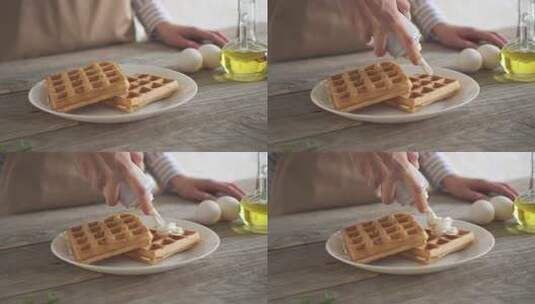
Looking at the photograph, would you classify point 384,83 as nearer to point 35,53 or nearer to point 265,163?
point 265,163

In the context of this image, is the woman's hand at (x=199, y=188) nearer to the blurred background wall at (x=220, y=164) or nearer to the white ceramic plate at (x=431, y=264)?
the blurred background wall at (x=220, y=164)

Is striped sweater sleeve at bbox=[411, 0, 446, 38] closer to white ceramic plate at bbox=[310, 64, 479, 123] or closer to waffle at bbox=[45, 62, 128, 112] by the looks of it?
white ceramic plate at bbox=[310, 64, 479, 123]

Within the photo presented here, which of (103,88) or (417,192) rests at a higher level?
(103,88)

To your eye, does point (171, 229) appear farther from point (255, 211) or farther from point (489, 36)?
point (489, 36)

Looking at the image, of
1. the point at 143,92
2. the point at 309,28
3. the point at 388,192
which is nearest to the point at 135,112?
the point at 143,92

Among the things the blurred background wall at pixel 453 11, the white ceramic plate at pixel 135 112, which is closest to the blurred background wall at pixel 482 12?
the blurred background wall at pixel 453 11

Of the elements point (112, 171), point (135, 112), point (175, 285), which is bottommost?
point (175, 285)
